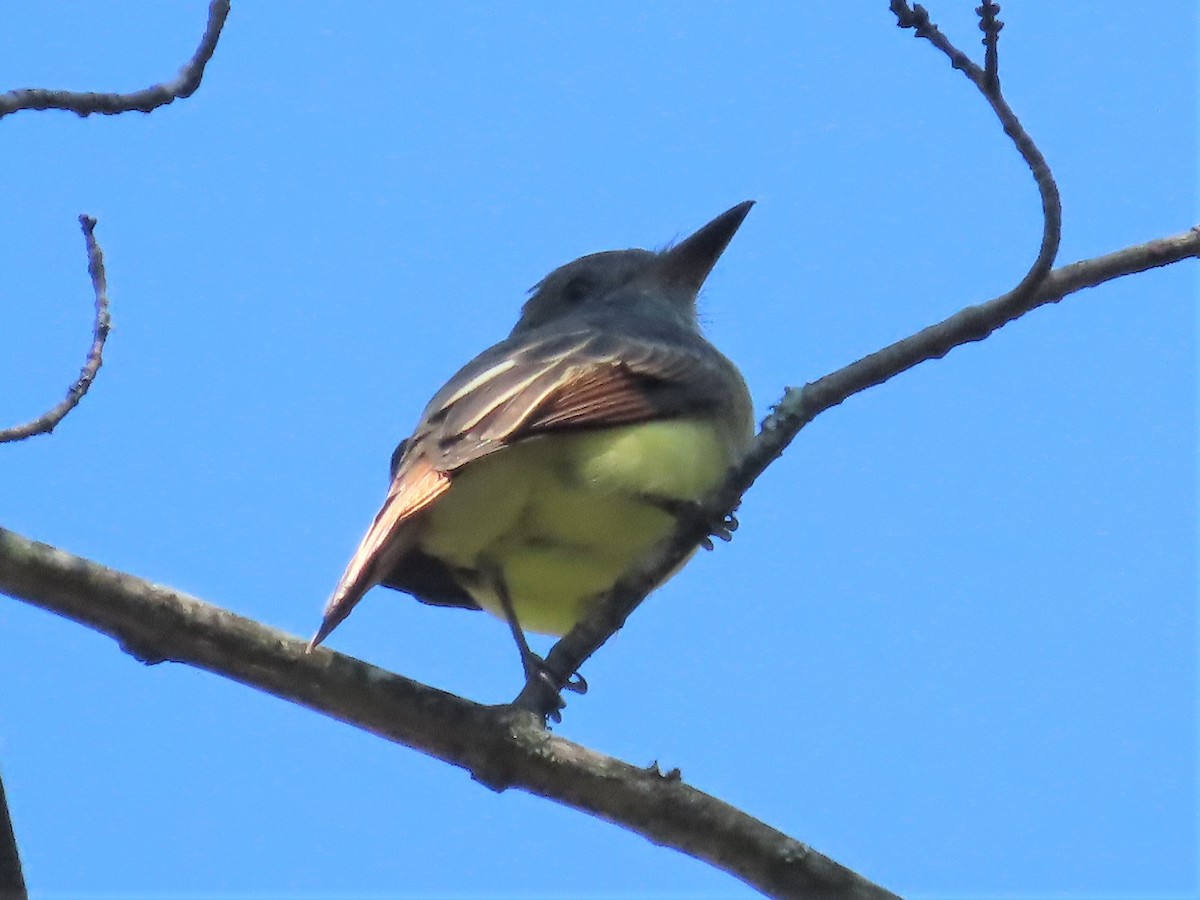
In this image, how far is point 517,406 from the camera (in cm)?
567

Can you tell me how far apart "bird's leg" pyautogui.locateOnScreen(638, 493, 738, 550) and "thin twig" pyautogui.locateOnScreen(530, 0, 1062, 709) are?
0.07ft

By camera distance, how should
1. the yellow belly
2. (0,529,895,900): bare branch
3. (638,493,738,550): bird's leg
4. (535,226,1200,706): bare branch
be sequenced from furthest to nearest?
the yellow belly, (638,493,738,550): bird's leg, (535,226,1200,706): bare branch, (0,529,895,900): bare branch

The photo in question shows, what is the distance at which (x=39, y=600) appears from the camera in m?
4.09

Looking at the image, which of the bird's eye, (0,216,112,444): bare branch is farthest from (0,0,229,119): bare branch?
the bird's eye

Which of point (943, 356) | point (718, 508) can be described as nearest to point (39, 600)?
point (718, 508)

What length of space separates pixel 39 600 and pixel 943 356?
2777 mm

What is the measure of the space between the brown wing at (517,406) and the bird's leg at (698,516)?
352 millimetres

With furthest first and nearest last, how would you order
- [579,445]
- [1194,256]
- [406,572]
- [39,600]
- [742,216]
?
[742,216]
[406,572]
[579,445]
[1194,256]
[39,600]

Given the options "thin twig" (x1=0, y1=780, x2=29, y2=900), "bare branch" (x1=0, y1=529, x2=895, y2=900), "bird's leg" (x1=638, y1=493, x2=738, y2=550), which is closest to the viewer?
"thin twig" (x1=0, y1=780, x2=29, y2=900)

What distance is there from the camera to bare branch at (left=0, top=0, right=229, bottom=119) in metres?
4.41

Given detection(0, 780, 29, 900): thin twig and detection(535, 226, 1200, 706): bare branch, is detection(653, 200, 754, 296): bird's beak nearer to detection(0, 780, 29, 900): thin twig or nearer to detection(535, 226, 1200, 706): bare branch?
detection(535, 226, 1200, 706): bare branch

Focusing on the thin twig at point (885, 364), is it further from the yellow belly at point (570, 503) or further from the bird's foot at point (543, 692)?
the yellow belly at point (570, 503)

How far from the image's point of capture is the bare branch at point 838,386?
4.72 metres

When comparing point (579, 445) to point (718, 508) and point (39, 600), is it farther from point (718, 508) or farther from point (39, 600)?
point (39, 600)
